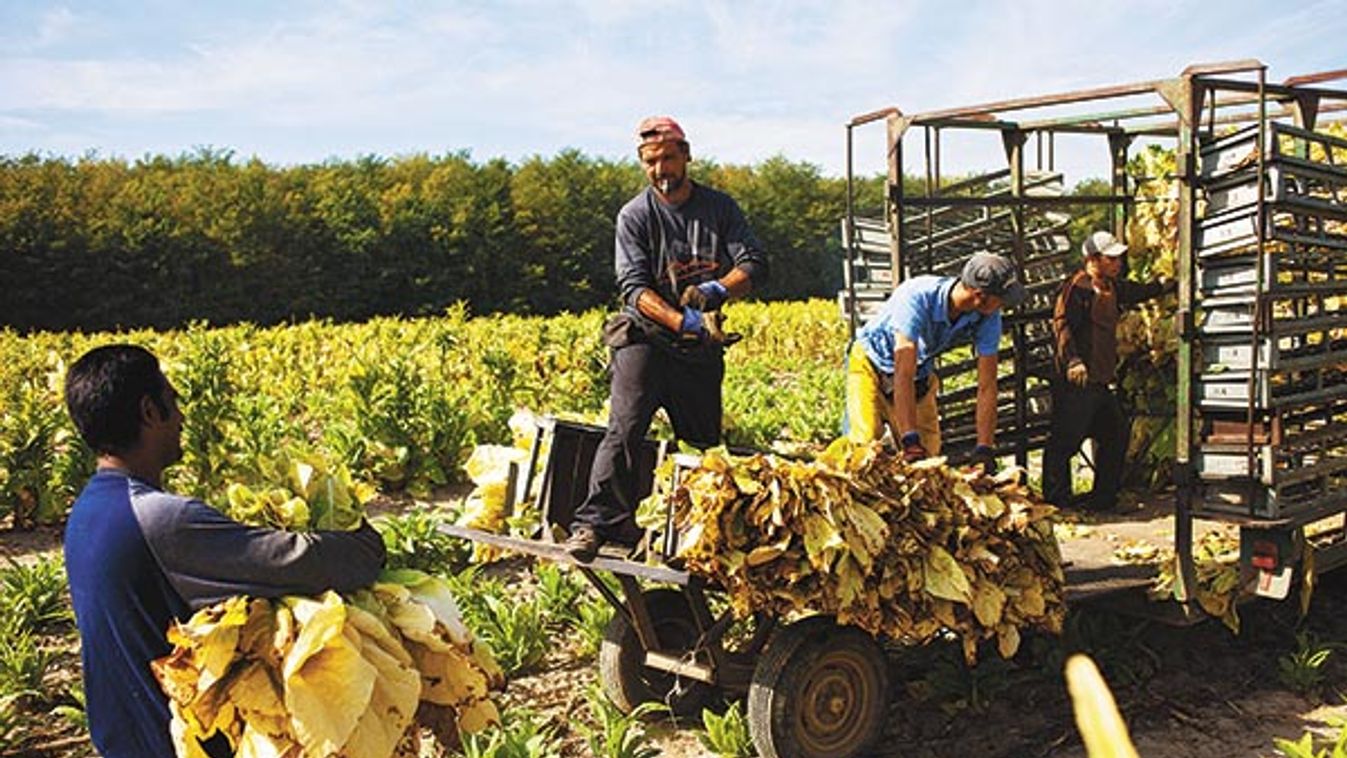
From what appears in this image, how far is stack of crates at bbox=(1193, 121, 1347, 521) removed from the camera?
5035 millimetres

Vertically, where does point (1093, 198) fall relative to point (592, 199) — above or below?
below

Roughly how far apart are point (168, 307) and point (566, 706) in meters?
29.8

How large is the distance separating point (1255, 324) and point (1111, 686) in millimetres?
1975

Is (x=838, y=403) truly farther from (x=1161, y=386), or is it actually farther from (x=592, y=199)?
(x=592, y=199)

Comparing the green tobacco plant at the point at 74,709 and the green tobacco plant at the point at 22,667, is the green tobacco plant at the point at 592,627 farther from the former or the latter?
the green tobacco plant at the point at 22,667

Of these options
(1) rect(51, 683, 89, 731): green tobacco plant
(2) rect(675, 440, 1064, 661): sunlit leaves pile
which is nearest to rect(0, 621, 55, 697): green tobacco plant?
(1) rect(51, 683, 89, 731): green tobacco plant

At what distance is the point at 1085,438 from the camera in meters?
7.38

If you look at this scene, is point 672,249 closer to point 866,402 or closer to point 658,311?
point 658,311

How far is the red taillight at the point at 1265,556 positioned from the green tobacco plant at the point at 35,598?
6458 mm

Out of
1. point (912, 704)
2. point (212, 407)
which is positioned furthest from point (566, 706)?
point (212, 407)

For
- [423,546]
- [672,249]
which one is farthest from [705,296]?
[423,546]

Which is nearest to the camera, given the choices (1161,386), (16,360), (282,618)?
(282,618)

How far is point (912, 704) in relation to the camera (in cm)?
562

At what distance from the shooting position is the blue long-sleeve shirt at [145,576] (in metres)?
2.71
